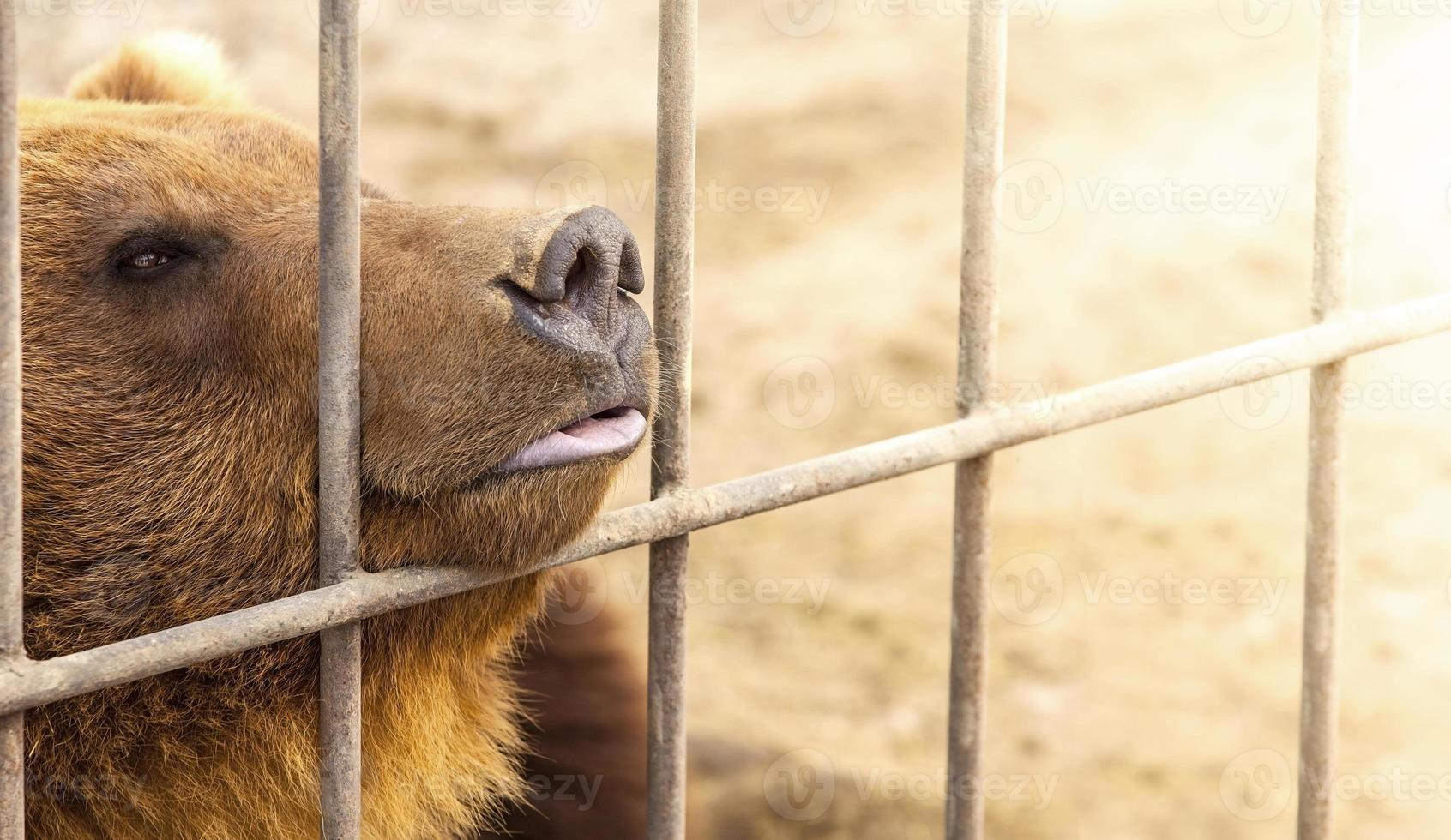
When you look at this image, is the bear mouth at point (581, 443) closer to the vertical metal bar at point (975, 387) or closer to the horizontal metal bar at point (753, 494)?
the horizontal metal bar at point (753, 494)

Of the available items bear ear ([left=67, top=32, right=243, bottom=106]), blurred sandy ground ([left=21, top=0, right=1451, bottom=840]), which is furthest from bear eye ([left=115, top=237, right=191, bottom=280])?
blurred sandy ground ([left=21, top=0, right=1451, bottom=840])

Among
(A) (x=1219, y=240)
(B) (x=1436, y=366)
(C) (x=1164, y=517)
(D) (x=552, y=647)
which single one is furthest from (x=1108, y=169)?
(D) (x=552, y=647)

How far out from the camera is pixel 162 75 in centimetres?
263

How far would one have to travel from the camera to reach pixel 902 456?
1.98 meters

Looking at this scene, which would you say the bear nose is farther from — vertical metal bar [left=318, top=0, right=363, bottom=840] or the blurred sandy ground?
the blurred sandy ground

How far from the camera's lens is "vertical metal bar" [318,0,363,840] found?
1.54 m

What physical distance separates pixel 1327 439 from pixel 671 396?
1.06 metres

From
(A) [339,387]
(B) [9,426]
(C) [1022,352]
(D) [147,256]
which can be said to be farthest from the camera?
(C) [1022,352]

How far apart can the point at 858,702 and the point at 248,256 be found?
3.12 metres

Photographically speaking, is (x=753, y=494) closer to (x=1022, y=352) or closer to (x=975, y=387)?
(x=975, y=387)

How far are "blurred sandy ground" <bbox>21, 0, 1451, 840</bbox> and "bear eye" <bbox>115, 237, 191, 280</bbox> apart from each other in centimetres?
190

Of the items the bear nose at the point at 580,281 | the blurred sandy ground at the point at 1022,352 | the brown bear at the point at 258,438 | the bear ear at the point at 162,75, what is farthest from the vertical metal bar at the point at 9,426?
the blurred sandy ground at the point at 1022,352

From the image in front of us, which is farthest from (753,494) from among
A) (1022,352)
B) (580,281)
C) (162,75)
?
(1022,352)

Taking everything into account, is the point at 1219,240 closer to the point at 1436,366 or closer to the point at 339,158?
the point at 1436,366
